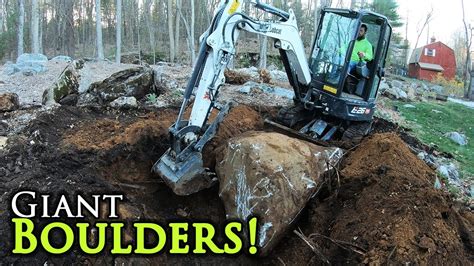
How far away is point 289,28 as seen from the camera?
6.02 m

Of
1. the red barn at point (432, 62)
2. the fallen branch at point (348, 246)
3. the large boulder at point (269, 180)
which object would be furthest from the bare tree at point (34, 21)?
the red barn at point (432, 62)

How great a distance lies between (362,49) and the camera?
6855 mm

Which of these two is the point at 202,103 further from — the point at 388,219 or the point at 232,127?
the point at 388,219

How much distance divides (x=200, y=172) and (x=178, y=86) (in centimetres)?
588

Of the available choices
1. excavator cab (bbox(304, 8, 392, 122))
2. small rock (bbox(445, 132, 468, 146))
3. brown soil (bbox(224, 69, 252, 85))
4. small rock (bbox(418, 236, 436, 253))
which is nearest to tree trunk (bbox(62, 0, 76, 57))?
brown soil (bbox(224, 69, 252, 85))

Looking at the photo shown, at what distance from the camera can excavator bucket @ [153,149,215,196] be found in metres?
5.12

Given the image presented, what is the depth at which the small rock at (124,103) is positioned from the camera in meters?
8.52

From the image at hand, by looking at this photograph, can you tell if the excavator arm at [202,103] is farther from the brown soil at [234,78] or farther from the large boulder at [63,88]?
the brown soil at [234,78]

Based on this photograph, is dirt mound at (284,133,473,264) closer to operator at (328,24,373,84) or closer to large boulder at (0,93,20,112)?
operator at (328,24,373,84)

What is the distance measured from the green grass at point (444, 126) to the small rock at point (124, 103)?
20.1 feet

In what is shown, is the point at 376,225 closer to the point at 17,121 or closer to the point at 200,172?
the point at 200,172

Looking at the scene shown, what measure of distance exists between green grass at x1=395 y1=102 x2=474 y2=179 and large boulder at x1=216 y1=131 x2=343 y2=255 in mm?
4098

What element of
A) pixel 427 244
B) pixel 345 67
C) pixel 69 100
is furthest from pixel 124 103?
pixel 427 244

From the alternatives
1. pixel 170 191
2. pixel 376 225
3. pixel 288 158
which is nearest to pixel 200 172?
pixel 170 191
